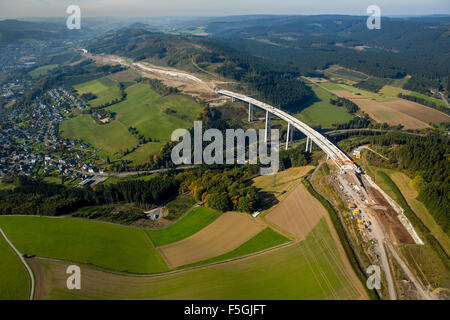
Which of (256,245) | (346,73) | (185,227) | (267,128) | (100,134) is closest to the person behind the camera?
(256,245)

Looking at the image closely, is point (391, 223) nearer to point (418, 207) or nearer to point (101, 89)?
point (418, 207)

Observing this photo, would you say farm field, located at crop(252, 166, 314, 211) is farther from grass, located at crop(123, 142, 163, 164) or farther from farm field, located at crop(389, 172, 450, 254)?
grass, located at crop(123, 142, 163, 164)

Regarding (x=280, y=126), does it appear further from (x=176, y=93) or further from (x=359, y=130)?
(x=176, y=93)

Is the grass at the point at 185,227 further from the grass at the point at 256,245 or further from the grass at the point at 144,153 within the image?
the grass at the point at 144,153

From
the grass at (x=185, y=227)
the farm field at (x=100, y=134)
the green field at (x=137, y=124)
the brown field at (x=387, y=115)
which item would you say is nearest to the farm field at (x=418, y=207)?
the grass at (x=185, y=227)

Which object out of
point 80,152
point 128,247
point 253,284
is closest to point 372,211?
point 253,284

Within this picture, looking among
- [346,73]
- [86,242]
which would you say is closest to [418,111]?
[346,73]

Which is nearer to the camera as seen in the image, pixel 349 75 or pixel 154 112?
pixel 154 112
